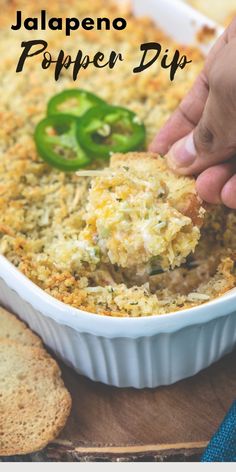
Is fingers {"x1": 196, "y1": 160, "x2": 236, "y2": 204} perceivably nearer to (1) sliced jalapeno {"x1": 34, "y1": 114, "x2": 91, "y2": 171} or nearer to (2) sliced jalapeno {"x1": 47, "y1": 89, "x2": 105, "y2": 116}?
(1) sliced jalapeno {"x1": 34, "y1": 114, "x2": 91, "y2": 171}

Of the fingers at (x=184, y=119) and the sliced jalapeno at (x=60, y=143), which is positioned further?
the sliced jalapeno at (x=60, y=143)

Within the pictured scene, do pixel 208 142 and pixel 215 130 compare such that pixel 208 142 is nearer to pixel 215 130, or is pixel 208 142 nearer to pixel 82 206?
pixel 215 130

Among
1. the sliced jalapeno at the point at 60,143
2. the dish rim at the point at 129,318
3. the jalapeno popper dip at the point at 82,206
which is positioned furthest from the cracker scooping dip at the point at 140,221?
the sliced jalapeno at the point at 60,143

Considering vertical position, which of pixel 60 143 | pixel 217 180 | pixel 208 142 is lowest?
pixel 60 143

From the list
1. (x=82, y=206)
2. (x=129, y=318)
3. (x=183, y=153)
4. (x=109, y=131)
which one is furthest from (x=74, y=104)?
(x=129, y=318)

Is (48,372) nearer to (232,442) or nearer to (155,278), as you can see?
(155,278)

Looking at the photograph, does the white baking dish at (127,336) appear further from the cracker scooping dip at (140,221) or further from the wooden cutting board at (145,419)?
the cracker scooping dip at (140,221)
